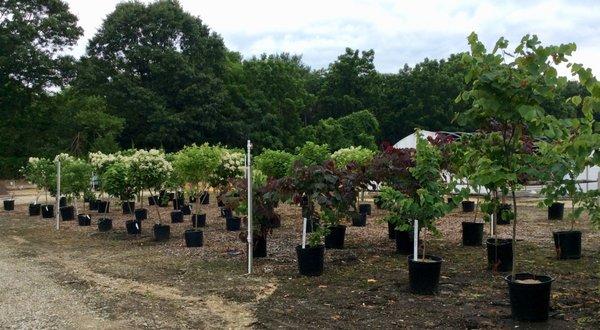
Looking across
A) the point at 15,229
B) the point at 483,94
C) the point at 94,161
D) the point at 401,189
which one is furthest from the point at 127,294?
the point at 94,161

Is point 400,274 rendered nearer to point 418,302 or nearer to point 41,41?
point 418,302

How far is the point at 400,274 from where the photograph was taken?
7.13 meters

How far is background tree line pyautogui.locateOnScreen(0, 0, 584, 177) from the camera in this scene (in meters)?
29.2

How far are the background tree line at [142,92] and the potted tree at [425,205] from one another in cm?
2268

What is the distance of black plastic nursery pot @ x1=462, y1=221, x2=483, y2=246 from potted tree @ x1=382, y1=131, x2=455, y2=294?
2.60 metres

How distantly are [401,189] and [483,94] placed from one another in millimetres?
3315

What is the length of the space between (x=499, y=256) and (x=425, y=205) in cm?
166

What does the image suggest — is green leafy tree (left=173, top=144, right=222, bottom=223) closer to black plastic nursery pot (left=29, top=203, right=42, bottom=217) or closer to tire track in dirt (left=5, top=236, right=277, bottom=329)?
tire track in dirt (left=5, top=236, right=277, bottom=329)

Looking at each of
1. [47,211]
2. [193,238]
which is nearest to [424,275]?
[193,238]

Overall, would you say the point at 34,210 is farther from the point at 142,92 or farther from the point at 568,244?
the point at 142,92

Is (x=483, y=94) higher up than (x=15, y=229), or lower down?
higher up

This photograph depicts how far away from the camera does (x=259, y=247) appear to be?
846cm

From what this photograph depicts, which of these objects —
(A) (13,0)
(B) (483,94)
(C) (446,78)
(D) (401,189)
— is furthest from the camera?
(C) (446,78)

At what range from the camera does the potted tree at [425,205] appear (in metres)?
6.03
